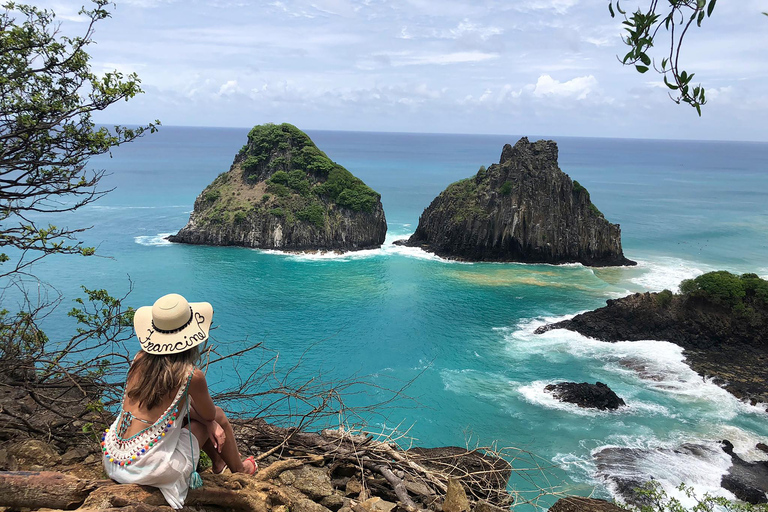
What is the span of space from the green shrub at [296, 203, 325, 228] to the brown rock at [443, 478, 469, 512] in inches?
2567

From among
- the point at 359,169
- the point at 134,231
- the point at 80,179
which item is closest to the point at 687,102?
the point at 80,179

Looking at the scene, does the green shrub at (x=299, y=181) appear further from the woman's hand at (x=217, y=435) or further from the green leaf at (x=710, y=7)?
the green leaf at (x=710, y=7)

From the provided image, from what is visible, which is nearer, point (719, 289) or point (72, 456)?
point (72, 456)

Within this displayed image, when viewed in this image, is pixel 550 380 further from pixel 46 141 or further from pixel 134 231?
pixel 134 231

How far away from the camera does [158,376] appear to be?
4625 millimetres

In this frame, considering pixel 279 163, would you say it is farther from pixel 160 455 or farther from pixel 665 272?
pixel 160 455

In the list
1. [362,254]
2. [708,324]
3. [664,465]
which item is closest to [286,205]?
[362,254]

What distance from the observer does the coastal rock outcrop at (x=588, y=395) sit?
30.5 meters

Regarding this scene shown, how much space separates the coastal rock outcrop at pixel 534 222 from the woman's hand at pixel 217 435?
6363 cm

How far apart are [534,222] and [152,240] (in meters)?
52.4

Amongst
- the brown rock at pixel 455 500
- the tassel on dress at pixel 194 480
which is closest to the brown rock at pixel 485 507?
the brown rock at pixel 455 500

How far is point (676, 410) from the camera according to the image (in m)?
30.3

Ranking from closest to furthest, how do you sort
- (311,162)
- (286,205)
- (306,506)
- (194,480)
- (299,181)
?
(194,480) → (306,506) → (286,205) → (299,181) → (311,162)

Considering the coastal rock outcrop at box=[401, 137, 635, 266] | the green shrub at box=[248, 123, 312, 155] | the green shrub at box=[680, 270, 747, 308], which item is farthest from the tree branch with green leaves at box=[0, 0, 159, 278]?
the green shrub at box=[248, 123, 312, 155]
